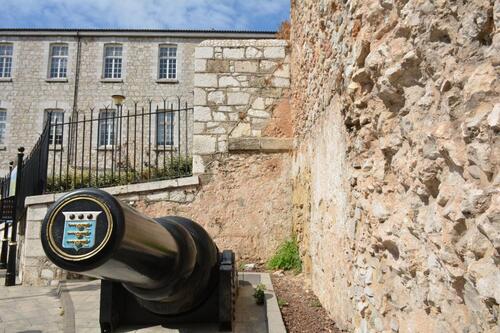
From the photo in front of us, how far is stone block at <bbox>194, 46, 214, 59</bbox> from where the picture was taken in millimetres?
7809

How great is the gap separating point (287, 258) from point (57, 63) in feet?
64.0

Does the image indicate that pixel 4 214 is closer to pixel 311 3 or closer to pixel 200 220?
pixel 200 220

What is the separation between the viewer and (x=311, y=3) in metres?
5.50

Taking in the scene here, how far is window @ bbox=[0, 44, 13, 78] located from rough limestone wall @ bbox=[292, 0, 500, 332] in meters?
22.6

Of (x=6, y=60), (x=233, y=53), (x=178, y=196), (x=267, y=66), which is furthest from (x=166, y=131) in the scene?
(x=6, y=60)

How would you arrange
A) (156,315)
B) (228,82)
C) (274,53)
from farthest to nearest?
(274,53) < (228,82) < (156,315)

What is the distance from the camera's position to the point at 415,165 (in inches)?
79.6

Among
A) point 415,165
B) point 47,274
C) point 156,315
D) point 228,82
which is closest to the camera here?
point 415,165

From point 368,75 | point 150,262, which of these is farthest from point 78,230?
point 368,75

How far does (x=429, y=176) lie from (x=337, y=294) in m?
2.25

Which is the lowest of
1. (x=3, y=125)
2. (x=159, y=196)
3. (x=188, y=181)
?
(x=159, y=196)

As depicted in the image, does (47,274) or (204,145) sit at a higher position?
(204,145)

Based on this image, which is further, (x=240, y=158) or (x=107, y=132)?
(x=107, y=132)

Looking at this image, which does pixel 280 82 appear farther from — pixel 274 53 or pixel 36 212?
pixel 36 212
